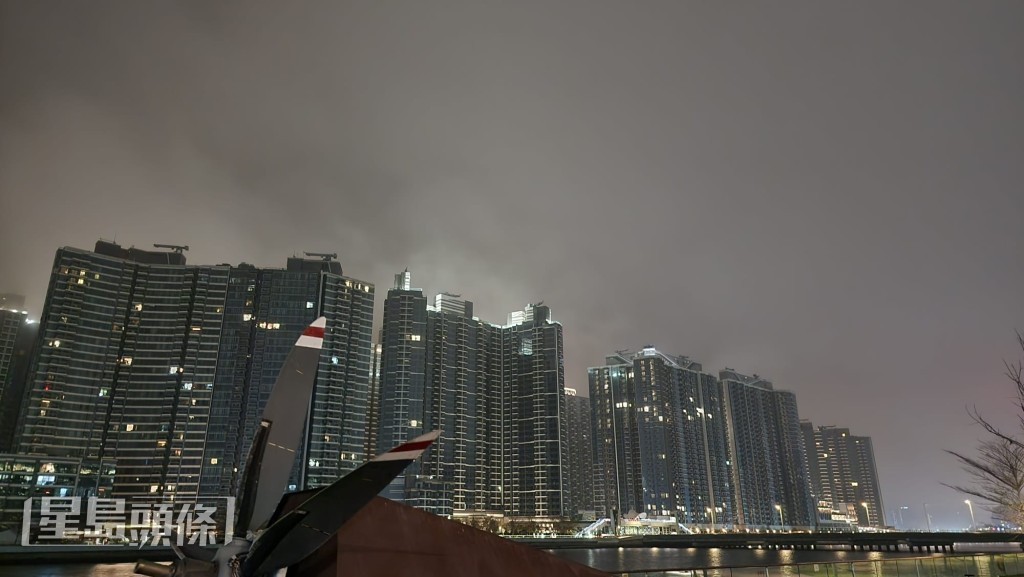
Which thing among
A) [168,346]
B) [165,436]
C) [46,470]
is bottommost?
[46,470]

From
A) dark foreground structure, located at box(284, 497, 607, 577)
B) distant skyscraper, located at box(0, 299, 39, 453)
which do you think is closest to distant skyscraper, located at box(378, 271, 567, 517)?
distant skyscraper, located at box(0, 299, 39, 453)

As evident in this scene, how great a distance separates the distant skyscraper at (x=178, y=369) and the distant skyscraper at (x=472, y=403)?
20902 millimetres

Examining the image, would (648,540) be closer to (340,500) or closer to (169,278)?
(169,278)

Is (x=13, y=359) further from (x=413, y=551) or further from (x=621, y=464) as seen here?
(x=621, y=464)

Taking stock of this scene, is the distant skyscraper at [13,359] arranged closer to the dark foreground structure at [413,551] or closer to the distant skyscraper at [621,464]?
the dark foreground structure at [413,551]

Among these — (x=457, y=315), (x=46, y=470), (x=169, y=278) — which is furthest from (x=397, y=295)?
(x=46, y=470)

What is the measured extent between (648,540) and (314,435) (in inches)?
3686

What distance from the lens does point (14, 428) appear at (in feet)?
366

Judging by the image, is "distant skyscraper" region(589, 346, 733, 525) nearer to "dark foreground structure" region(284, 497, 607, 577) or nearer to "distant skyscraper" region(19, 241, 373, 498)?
"distant skyscraper" region(19, 241, 373, 498)

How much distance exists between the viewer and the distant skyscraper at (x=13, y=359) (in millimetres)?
117062

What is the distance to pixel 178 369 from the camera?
11519 centimetres

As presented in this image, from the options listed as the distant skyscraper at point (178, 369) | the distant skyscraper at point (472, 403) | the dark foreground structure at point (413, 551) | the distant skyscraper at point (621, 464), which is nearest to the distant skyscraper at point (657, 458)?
the distant skyscraper at point (621, 464)

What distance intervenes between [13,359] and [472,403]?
102m

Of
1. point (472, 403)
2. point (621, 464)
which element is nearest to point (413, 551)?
point (472, 403)
